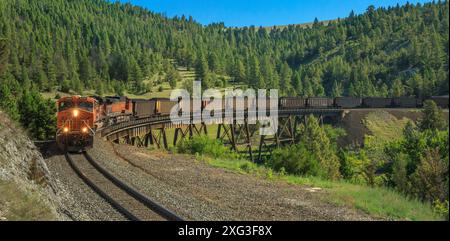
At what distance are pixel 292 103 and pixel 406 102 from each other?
81.5 ft

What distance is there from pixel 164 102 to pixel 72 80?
70434mm

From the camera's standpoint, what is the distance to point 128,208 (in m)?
12.1

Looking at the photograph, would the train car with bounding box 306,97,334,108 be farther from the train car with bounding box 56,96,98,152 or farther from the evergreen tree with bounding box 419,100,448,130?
the train car with bounding box 56,96,98,152

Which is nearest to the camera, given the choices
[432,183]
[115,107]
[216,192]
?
[216,192]

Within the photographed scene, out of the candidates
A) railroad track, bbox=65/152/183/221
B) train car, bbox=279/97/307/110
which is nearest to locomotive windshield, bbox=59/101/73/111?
railroad track, bbox=65/152/183/221

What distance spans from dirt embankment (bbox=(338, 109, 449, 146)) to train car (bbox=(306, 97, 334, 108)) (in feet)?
14.1

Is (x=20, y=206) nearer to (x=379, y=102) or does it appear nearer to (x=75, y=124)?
(x=75, y=124)

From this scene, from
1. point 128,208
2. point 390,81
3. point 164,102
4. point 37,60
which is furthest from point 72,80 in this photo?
point 128,208

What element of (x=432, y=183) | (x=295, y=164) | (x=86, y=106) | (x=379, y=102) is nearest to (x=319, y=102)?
(x=379, y=102)

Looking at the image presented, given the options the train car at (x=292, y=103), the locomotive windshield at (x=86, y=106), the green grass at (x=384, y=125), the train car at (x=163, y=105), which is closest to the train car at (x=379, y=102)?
the green grass at (x=384, y=125)

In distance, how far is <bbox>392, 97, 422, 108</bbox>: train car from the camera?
7962 cm

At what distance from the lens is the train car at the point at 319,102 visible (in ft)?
246

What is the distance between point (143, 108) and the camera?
45125 millimetres

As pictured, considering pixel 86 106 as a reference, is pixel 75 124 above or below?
below
